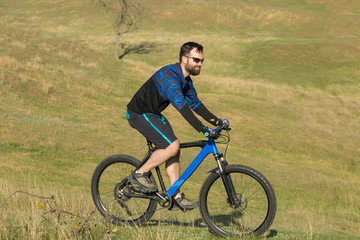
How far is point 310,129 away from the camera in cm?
2508

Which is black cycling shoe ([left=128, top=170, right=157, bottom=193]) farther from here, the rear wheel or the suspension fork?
the suspension fork

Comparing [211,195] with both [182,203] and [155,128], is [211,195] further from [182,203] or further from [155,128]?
[155,128]

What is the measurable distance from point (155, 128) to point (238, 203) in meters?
1.42

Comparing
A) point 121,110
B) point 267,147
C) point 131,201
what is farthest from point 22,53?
point 131,201

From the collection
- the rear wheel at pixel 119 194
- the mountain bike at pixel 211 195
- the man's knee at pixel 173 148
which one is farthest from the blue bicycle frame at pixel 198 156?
the rear wheel at pixel 119 194

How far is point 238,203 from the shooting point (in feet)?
18.2

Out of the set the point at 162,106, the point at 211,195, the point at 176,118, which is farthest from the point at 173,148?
the point at 176,118

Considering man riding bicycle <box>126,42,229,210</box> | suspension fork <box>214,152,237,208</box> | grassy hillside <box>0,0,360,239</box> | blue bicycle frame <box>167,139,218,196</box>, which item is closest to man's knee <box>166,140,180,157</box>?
man riding bicycle <box>126,42,229,210</box>

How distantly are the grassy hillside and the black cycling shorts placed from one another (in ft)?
3.70

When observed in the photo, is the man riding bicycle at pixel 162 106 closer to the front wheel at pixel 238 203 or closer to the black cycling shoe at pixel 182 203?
the black cycling shoe at pixel 182 203

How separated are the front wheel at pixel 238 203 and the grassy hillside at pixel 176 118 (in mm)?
303

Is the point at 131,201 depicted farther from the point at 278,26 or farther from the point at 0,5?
the point at 0,5

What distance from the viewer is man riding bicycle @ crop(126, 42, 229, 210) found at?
5.57 meters

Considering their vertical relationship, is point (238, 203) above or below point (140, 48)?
below
